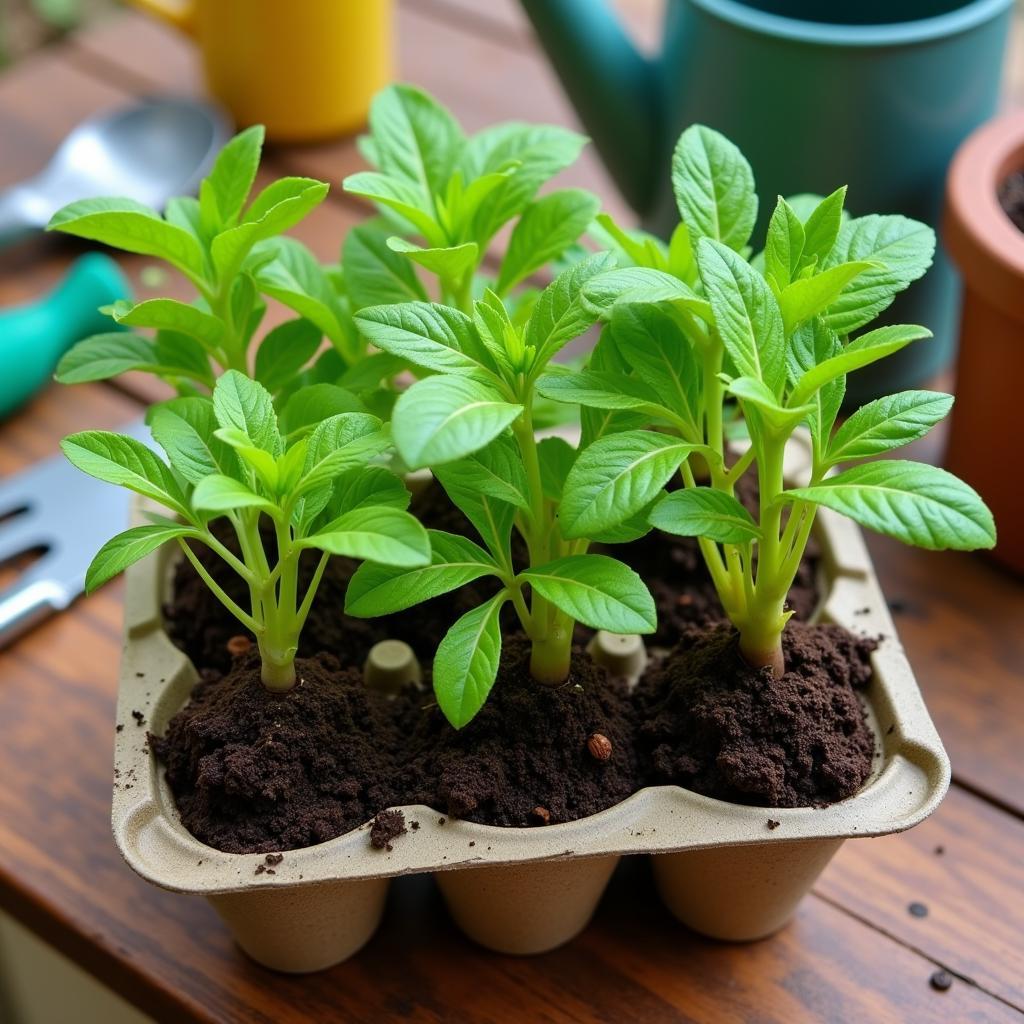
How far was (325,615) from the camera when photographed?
0.62 m

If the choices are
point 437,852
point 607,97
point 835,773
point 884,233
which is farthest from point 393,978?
point 607,97

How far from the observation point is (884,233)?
53cm

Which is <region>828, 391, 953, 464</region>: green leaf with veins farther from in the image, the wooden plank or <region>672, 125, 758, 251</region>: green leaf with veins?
the wooden plank

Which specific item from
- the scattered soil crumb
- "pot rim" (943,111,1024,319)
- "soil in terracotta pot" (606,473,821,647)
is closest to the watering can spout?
"pot rim" (943,111,1024,319)

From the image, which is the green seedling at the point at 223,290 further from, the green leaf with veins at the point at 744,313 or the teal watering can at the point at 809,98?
the teal watering can at the point at 809,98

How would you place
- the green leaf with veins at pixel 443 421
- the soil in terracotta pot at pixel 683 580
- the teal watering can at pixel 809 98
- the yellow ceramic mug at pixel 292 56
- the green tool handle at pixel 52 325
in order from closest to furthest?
the green leaf with veins at pixel 443 421
the soil in terracotta pot at pixel 683 580
the teal watering can at pixel 809 98
the green tool handle at pixel 52 325
the yellow ceramic mug at pixel 292 56

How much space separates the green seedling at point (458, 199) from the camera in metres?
0.59

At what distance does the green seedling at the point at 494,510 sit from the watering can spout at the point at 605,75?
15.0 inches

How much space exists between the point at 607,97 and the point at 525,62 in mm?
358

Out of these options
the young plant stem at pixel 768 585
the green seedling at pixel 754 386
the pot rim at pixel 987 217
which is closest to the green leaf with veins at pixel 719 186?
the green seedling at pixel 754 386

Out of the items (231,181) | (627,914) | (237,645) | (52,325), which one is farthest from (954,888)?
(52,325)

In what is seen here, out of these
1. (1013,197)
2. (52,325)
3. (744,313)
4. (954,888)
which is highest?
(744,313)

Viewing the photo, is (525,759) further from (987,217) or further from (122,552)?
(987,217)

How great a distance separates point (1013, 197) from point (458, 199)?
378 millimetres
